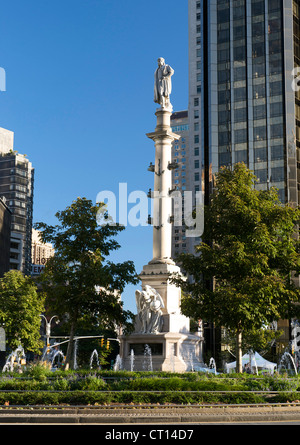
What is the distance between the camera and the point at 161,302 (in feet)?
113

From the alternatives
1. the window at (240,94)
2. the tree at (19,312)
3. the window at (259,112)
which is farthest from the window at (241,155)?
the tree at (19,312)

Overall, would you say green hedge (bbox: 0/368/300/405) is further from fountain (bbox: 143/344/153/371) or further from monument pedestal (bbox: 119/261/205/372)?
fountain (bbox: 143/344/153/371)

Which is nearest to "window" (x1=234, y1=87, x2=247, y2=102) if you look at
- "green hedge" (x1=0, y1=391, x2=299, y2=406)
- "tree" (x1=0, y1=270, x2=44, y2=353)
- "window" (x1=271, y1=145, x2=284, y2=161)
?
"window" (x1=271, y1=145, x2=284, y2=161)

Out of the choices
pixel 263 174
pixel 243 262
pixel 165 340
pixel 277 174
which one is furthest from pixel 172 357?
pixel 263 174

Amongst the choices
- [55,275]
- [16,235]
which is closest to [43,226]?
[55,275]

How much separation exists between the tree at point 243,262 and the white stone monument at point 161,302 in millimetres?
1721

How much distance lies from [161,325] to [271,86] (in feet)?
210

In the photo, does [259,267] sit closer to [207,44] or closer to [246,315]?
[246,315]

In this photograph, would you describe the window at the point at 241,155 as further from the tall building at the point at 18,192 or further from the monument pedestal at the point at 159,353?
the tall building at the point at 18,192

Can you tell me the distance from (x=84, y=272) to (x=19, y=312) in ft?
95.0

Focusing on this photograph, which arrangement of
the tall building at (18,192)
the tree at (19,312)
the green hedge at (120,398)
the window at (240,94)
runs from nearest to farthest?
the green hedge at (120,398)
the tree at (19,312)
the window at (240,94)
the tall building at (18,192)

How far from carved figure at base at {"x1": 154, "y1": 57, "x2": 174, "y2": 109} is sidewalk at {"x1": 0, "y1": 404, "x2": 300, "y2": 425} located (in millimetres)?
23942

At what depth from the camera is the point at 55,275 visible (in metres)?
34.2

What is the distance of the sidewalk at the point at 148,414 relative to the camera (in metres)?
16.3
